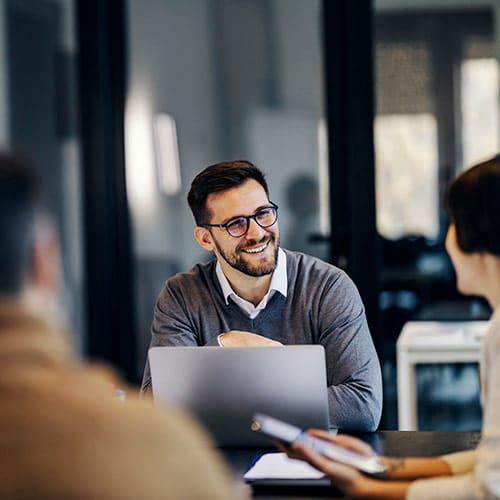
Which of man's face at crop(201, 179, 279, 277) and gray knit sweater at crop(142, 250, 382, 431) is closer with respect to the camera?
gray knit sweater at crop(142, 250, 382, 431)

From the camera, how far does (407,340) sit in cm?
430

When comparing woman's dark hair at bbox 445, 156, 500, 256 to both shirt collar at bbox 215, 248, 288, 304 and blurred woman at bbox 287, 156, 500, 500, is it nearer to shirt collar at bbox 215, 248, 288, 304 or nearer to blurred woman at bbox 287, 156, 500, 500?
blurred woman at bbox 287, 156, 500, 500

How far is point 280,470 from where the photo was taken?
215 centimetres

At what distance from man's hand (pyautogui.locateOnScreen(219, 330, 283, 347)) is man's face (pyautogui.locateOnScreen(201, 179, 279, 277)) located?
28 centimetres

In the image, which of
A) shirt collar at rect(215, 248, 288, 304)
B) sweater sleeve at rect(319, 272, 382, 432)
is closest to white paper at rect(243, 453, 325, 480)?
sweater sleeve at rect(319, 272, 382, 432)

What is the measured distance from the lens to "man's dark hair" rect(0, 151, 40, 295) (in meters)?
1.06

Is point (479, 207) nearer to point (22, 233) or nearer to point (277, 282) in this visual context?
point (22, 233)

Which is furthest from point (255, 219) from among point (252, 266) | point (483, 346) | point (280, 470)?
point (483, 346)

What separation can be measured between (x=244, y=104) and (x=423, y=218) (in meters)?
0.93

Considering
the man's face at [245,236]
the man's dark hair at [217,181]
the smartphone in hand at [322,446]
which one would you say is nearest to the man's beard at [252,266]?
the man's face at [245,236]

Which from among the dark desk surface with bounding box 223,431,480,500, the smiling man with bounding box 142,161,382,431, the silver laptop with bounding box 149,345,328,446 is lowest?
the dark desk surface with bounding box 223,431,480,500

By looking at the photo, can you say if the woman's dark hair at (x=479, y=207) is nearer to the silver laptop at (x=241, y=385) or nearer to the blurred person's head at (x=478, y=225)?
the blurred person's head at (x=478, y=225)

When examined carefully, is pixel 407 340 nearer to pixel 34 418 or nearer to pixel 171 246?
pixel 171 246

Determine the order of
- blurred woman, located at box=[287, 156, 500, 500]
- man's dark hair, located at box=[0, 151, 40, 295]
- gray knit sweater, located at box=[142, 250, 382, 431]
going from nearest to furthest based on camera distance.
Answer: man's dark hair, located at box=[0, 151, 40, 295], blurred woman, located at box=[287, 156, 500, 500], gray knit sweater, located at box=[142, 250, 382, 431]
